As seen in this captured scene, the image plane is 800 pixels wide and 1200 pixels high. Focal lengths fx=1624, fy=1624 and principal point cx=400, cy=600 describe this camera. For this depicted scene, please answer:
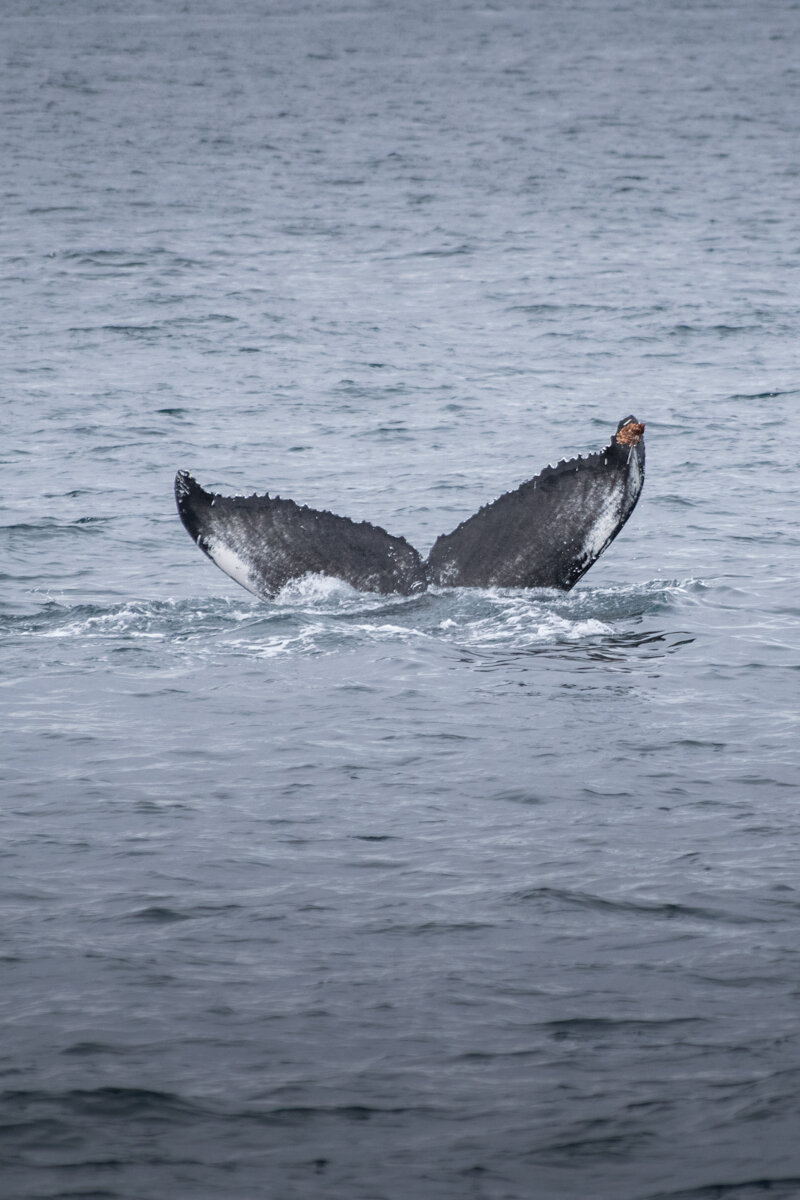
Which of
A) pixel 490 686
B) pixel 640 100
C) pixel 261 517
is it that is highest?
pixel 640 100

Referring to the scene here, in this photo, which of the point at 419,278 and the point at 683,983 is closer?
the point at 683,983

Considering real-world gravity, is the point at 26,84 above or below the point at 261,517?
above

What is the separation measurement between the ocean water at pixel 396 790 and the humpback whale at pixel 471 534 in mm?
297

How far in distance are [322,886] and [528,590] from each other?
3974 millimetres

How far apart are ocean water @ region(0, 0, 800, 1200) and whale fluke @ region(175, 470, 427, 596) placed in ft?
0.89

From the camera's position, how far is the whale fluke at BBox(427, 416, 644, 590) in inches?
383

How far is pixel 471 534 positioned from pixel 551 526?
0.64m

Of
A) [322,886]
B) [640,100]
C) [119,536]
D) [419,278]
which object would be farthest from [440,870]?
[640,100]

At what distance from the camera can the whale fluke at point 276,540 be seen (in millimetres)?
9898

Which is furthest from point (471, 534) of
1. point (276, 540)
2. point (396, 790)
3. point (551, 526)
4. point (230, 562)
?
point (396, 790)

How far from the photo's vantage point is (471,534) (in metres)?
10.6

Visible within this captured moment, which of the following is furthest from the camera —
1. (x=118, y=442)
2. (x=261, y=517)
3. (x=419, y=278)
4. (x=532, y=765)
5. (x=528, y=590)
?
(x=419, y=278)

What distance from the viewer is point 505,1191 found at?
5137 mm

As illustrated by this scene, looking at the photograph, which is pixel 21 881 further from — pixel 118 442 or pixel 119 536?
pixel 118 442
